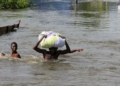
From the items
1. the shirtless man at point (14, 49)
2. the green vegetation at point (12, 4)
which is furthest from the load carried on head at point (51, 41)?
the green vegetation at point (12, 4)

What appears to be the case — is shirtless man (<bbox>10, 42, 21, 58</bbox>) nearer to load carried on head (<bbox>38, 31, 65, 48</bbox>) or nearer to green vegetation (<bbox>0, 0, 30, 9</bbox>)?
load carried on head (<bbox>38, 31, 65, 48</bbox>)

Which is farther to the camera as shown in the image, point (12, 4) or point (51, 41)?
point (12, 4)

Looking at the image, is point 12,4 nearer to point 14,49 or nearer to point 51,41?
point 14,49

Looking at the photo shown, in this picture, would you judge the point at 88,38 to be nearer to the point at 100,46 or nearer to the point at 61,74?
the point at 100,46

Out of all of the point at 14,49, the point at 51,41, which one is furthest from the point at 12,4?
the point at 51,41

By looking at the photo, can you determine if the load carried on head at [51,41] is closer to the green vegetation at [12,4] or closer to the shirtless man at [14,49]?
the shirtless man at [14,49]

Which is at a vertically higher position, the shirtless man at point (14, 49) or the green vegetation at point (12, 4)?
the shirtless man at point (14, 49)

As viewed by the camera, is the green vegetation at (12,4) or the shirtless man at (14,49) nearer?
the shirtless man at (14,49)

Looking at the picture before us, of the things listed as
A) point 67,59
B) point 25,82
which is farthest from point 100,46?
point 25,82

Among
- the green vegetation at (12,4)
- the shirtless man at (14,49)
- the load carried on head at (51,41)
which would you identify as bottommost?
the green vegetation at (12,4)

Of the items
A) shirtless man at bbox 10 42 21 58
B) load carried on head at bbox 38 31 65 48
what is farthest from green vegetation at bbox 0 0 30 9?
load carried on head at bbox 38 31 65 48

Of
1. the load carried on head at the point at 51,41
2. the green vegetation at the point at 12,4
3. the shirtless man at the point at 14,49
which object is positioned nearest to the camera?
the load carried on head at the point at 51,41

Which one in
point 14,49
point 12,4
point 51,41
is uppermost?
point 51,41

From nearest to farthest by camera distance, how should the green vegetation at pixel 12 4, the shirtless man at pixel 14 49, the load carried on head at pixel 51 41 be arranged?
the load carried on head at pixel 51 41 → the shirtless man at pixel 14 49 → the green vegetation at pixel 12 4
